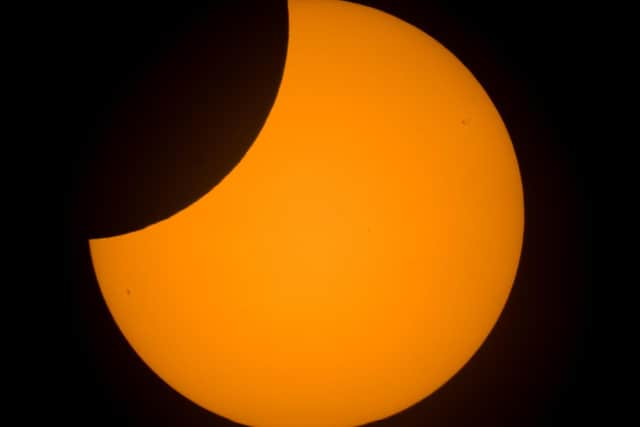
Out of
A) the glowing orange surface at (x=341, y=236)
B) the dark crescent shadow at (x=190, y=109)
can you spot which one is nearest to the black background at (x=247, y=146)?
the dark crescent shadow at (x=190, y=109)

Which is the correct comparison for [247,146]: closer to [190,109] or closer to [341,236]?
[190,109]

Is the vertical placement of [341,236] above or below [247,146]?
below

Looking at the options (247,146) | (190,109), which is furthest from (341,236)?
(190,109)

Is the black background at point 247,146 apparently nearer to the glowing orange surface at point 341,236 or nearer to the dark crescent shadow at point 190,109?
the dark crescent shadow at point 190,109

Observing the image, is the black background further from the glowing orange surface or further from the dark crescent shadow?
the glowing orange surface

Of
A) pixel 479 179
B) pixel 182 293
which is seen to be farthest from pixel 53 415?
pixel 479 179

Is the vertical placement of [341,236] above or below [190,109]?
below
